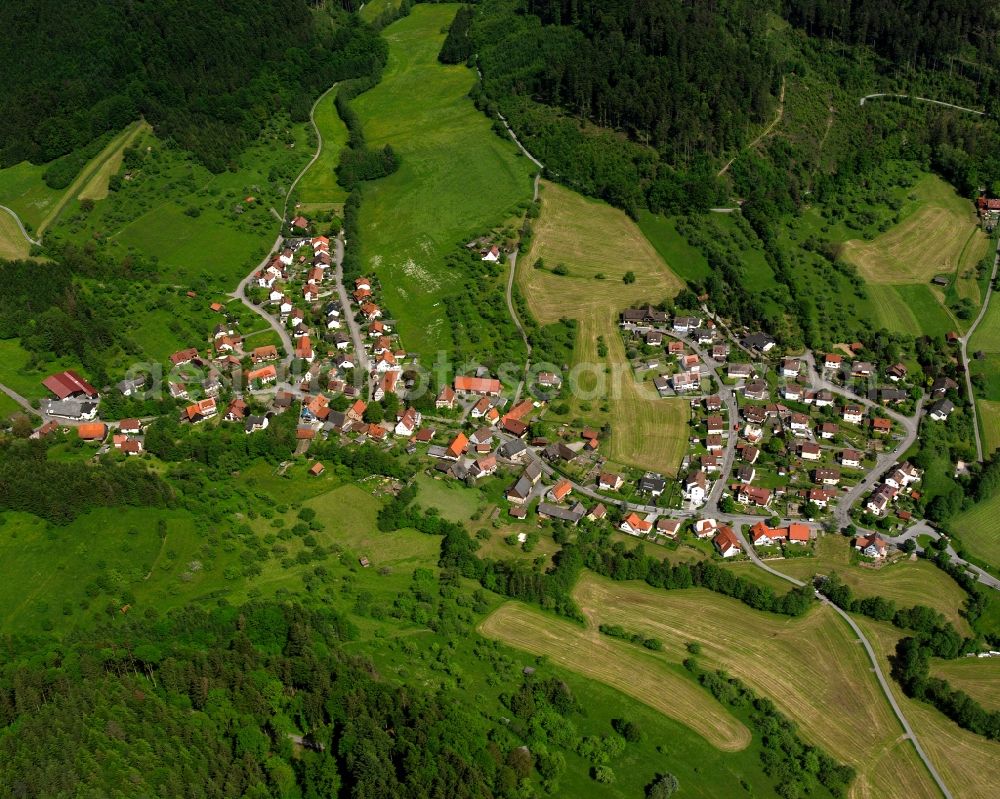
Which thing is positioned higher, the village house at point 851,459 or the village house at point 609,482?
the village house at point 609,482

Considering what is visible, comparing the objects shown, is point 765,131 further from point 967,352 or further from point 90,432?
point 90,432

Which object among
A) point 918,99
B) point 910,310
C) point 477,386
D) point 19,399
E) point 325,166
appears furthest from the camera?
point 325,166

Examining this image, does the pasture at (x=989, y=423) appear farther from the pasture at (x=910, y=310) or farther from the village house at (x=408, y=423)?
the village house at (x=408, y=423)

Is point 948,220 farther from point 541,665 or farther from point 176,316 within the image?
point 176,316

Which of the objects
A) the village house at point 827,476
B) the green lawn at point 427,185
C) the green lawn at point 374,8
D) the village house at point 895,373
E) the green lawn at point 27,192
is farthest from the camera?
the green lawn at point 374,8

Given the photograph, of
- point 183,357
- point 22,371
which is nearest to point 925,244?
point 183,357

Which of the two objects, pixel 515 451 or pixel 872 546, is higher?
pixel 515 451

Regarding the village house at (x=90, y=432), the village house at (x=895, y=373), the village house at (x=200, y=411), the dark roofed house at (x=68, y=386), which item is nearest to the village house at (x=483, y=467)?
the village house at (x=200, y=411)
